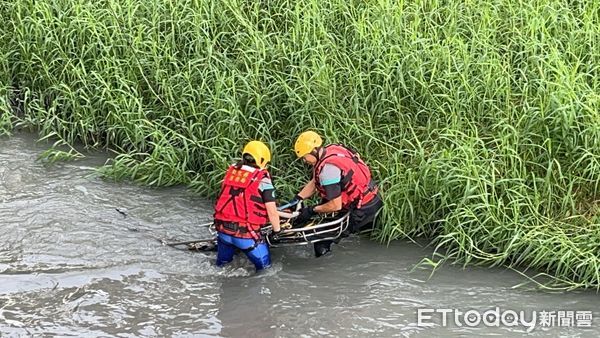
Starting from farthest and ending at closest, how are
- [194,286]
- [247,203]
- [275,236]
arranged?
[275,236]
[194,286]
[247,203]

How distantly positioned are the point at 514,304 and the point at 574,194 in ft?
3.91

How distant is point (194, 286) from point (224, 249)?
382mm

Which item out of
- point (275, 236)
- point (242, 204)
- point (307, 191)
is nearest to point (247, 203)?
point (242, 204)

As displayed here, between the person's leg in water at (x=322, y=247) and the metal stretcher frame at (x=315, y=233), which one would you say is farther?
the person's leg in water at (x=322, y=247)

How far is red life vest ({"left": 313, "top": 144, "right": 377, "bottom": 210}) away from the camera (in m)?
6.12

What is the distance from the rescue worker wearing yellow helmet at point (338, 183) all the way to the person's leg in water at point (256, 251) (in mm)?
430

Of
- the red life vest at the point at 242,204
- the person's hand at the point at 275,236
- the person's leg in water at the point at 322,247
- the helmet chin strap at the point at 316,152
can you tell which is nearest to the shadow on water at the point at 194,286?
the person's leg in water at the point at 322,247

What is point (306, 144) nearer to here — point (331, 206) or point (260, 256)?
point (331, 206)

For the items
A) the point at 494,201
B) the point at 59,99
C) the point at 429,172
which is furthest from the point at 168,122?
the point at 494,201

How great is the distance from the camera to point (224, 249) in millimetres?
6137

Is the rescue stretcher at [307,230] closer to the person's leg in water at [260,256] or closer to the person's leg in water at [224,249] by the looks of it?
the person's leg in water at [260,256]

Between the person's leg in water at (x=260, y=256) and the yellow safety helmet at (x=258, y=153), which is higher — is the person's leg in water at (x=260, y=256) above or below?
below

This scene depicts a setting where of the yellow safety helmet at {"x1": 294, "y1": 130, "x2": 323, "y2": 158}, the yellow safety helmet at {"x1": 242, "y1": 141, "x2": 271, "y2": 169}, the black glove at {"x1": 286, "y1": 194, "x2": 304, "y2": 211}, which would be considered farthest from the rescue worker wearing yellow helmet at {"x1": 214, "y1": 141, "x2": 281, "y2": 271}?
the black glove at {"x1": 286, "y1": 194, "x2": 304, "y2": 211}

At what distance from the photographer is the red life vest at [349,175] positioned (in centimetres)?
612
